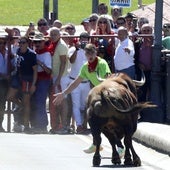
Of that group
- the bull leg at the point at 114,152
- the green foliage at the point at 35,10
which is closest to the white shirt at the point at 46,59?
the bull leg at the point at 114,152

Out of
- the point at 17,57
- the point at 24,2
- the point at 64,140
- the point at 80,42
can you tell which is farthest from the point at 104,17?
the point at 24,2

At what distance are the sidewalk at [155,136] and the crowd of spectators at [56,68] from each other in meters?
2.20

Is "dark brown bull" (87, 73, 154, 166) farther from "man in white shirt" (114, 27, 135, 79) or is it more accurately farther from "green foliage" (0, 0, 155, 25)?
"green foliage" (0, 0, 155, 25)

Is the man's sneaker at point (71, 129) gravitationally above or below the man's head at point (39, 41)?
below

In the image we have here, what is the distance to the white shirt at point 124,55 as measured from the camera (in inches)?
776

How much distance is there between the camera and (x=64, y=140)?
18.2 m

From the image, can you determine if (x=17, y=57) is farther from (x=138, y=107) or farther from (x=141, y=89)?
(x=138, y=107)

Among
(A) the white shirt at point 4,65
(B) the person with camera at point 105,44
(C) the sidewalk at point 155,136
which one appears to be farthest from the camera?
(A) the white shirt at point 4,65

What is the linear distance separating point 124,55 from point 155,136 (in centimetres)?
360

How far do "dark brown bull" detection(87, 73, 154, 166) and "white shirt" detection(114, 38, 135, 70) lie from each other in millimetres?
5100

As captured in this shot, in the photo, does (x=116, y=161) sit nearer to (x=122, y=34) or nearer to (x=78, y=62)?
(x=122, y=34)

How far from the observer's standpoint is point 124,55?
64.8ft

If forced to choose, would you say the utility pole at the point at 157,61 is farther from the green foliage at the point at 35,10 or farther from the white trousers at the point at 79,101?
the green foliage at the point at 35,10

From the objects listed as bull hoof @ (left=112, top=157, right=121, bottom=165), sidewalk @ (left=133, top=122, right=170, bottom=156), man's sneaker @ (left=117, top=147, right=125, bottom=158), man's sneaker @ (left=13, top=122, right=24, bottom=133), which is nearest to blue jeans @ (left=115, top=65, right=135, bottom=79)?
sidewalk @ (left=133, top=122, right=170, bottom=156)
